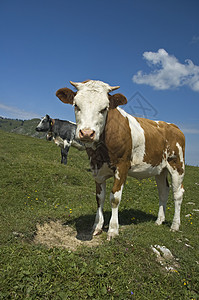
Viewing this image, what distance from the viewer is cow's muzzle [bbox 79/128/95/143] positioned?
4.46 m

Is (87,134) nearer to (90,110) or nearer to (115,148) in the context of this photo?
(90,110)

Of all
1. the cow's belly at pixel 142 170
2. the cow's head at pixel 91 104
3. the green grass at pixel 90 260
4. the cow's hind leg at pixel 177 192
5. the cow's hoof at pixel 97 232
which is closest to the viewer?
the green grass at pixel 90 260

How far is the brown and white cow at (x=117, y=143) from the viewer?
15.9 feet

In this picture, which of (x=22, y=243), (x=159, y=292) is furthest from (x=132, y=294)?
(x=22, y=243)

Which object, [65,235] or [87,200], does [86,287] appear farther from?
[87,200]

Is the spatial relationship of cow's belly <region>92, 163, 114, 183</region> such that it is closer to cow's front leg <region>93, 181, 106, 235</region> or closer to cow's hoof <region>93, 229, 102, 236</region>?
cow's front leg <region>93, 181, 106, 235</region>

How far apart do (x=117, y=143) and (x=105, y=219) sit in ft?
10.4

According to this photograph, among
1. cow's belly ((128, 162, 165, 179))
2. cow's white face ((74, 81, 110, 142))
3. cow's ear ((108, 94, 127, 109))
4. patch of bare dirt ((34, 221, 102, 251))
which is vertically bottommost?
patch of bare dirt ((34, 221, 102, 251))

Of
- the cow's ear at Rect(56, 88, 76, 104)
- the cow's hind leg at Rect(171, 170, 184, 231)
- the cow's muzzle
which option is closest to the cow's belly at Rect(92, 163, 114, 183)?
the cow's muzzle

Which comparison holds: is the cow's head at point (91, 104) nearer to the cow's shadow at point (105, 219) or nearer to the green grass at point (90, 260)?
the green grass at point (90, 260)

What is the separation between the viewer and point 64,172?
479 inches

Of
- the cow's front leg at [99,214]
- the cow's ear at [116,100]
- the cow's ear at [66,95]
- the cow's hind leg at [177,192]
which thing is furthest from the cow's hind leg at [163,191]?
the cow's ear at [66,95]

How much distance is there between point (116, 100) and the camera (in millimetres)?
5484

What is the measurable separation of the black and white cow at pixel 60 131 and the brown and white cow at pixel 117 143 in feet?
32.9
